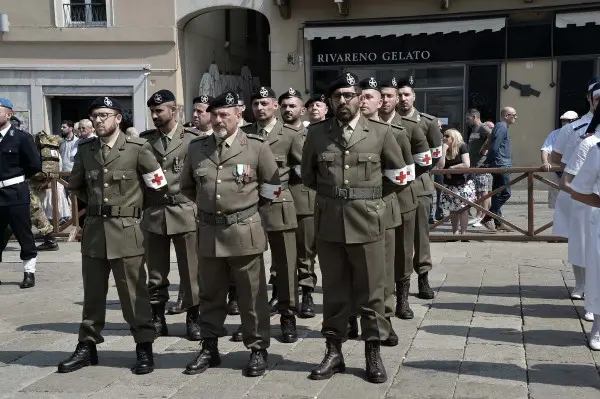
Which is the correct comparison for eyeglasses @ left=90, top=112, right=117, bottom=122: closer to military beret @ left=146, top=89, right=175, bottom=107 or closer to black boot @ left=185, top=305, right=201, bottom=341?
military beret @ left=146, top=89, right=175, bottom=107

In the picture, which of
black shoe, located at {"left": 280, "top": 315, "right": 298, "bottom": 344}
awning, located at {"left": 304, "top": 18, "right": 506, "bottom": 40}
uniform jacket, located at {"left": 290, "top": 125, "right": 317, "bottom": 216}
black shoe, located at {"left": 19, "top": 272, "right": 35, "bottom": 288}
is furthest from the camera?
awning, located at {"left": 304, "top": 18, "right": 506, "bottom": 40}

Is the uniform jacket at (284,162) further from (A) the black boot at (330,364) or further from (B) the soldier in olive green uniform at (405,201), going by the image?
(A) the black boot at (330,364)

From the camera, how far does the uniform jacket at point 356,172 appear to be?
542cm

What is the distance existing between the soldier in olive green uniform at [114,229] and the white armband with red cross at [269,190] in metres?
0.82

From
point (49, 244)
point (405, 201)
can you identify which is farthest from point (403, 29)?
point (405, 201)

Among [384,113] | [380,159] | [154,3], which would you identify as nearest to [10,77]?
[154,3]

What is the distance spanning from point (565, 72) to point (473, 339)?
12277 millimetres

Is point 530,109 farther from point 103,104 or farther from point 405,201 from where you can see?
point 103,104

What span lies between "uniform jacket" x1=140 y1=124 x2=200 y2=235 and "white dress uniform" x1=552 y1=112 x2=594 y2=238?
11.9 ft

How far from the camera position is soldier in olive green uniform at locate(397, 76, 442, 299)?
738 centimetres

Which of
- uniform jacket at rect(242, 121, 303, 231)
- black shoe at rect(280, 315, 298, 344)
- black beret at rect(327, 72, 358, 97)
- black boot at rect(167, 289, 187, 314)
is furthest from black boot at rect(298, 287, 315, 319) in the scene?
black beret at rect(327, 72, 358, 97)

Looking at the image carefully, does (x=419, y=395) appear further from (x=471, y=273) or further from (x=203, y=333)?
(x=471, y=273)

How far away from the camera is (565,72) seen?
1714 cm

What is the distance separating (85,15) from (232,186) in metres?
14.8
